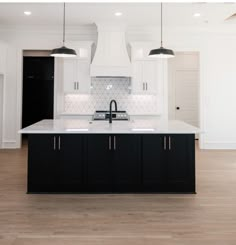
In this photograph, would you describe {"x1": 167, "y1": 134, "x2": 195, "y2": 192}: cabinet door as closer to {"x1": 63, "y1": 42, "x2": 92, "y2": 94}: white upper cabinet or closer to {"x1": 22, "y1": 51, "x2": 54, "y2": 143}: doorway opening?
{"x1": 63, "y1": 42, "x2": 92, "y2": 94}: white upper cabinet

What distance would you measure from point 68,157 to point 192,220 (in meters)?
1.76

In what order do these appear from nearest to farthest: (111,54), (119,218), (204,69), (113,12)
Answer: (119,218) → (113,12) → (111,54) → (204,69)

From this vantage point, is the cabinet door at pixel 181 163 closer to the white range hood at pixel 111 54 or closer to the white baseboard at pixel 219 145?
the white range hood at pixel 111 54

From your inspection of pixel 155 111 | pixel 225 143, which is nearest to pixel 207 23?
pixel 155 111

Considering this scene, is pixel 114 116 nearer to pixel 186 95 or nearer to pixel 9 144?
pixel 9 144

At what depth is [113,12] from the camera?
6535mm

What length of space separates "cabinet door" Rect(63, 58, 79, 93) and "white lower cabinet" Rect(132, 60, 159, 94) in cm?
136

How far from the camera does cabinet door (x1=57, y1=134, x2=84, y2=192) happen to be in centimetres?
412

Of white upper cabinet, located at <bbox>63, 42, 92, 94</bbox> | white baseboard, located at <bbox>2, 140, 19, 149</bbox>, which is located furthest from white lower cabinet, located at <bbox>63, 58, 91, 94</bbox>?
white baseboard, located at <bbox>2, 140, 19, 149</bbox>

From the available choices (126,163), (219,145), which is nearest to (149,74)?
(219,145)

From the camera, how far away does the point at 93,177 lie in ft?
13.7

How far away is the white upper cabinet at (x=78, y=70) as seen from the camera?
289 inches

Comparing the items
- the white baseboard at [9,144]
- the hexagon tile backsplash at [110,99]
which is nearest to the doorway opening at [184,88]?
the hexagon tile backsplash at [110,99]

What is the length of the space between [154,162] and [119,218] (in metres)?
1.10
